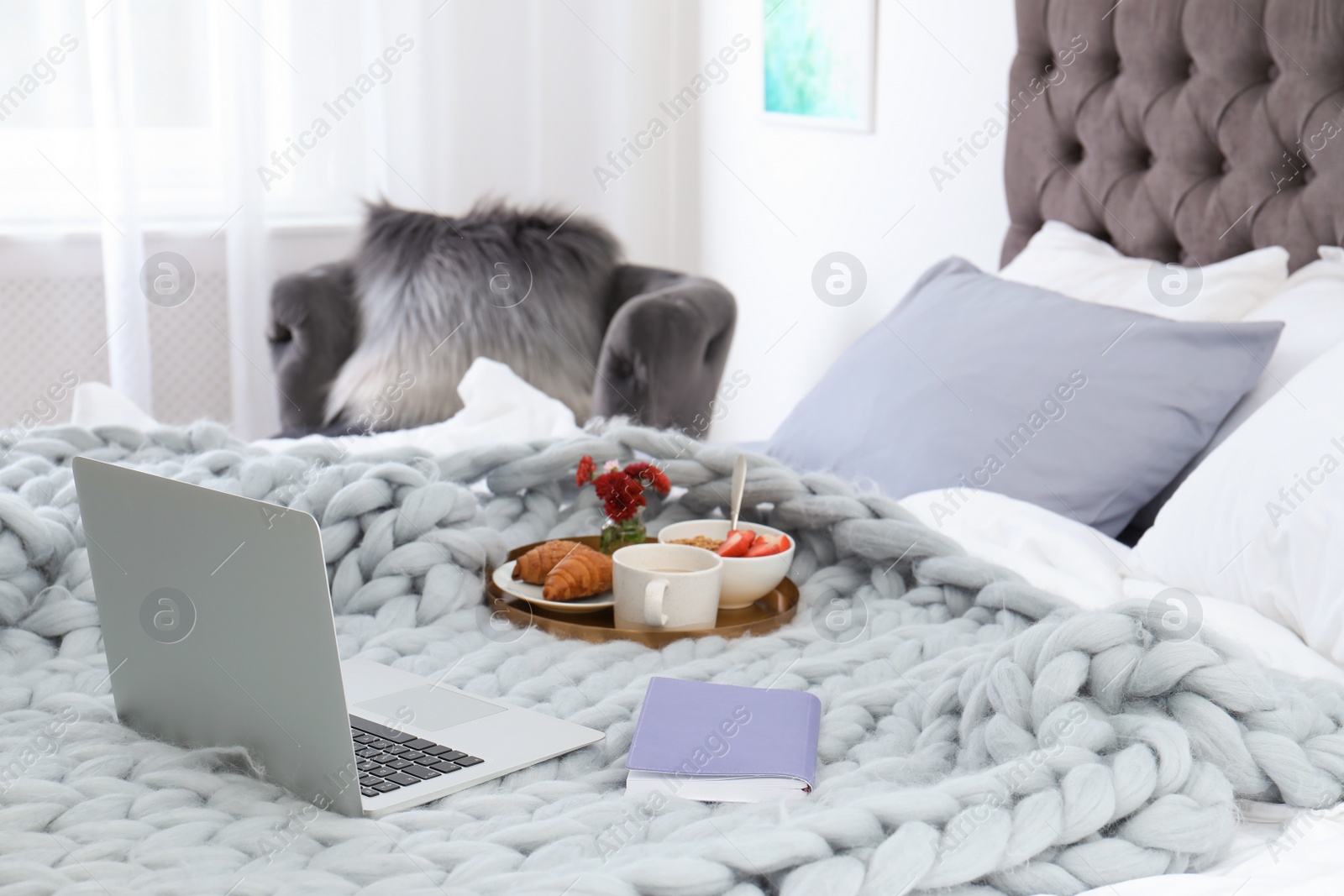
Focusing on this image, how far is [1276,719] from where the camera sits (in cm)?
84

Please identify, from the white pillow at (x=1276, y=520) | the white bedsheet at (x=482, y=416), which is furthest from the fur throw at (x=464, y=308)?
the white pillow at (x=1276, y=520)

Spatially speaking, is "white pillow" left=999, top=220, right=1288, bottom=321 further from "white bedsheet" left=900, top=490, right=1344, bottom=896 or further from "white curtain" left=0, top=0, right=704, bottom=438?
"white curtain" left=0, top=0, right=704, bottom=438

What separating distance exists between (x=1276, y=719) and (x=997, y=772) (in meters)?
0.22

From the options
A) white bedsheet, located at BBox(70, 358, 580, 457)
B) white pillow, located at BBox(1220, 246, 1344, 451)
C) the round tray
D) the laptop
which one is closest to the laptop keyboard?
the laptop

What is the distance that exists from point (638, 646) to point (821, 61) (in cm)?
214

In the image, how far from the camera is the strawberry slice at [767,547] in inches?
47.6

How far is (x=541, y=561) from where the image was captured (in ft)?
3.96

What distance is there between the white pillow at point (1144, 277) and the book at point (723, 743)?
0.96 meters

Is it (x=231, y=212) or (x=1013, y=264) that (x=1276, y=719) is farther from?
(x=231, y=212)

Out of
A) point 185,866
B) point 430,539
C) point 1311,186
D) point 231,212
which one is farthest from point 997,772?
point 231,212

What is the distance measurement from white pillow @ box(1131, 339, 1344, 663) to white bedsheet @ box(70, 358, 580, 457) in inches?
35.2

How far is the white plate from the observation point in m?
1.16

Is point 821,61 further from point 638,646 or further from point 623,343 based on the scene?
point 638,646

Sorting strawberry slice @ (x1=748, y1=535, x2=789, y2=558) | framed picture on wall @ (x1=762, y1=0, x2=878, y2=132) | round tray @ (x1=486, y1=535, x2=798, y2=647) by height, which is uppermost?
framed picture on wall @ (x1=762, y1=0, x2=878, y2=132)
